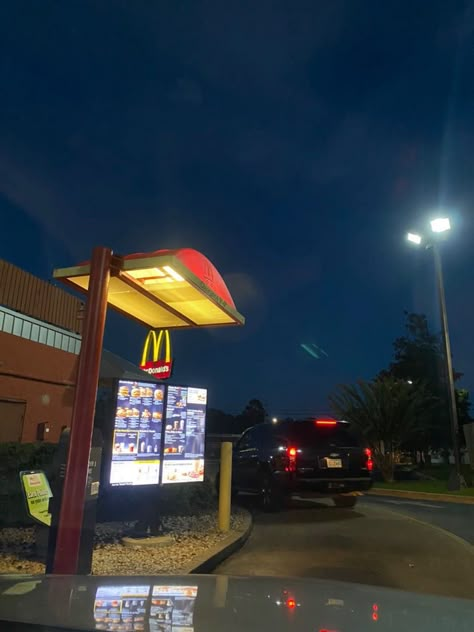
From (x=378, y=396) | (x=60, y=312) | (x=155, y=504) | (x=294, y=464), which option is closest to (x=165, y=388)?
(x=155, y=504)

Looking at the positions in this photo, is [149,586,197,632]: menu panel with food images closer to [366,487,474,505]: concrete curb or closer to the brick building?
[366,487,474,505]: concrete curb

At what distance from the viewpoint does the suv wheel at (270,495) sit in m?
10.5

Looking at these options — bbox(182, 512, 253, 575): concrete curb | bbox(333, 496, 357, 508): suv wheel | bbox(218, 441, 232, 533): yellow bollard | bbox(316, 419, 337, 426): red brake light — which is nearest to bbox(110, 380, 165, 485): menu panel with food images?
bbox(182, 512, 253, 575): concrete curb

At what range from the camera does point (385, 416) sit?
19859 mm

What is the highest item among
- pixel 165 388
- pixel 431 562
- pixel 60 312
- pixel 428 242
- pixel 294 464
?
pixel 428 242

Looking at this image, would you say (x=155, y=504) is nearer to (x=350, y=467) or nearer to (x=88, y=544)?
(x=88, y=544)

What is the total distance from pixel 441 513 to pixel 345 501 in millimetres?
2155

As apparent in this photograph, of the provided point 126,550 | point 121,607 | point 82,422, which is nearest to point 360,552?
point 126,550

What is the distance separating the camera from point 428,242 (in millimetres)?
→ 19750

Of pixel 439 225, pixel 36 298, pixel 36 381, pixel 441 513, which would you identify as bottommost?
pixel 441 513

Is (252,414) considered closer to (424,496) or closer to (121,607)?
(424,496)

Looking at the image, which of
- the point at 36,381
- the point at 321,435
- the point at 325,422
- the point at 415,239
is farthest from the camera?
the point at 415,239

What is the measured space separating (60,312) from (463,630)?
22.6 metres

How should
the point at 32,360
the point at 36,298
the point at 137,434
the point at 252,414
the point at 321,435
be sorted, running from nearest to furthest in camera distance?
the point at 137,434
the point at 321,435
the point at 32,360
the point at 36,298
the point at 252,414
